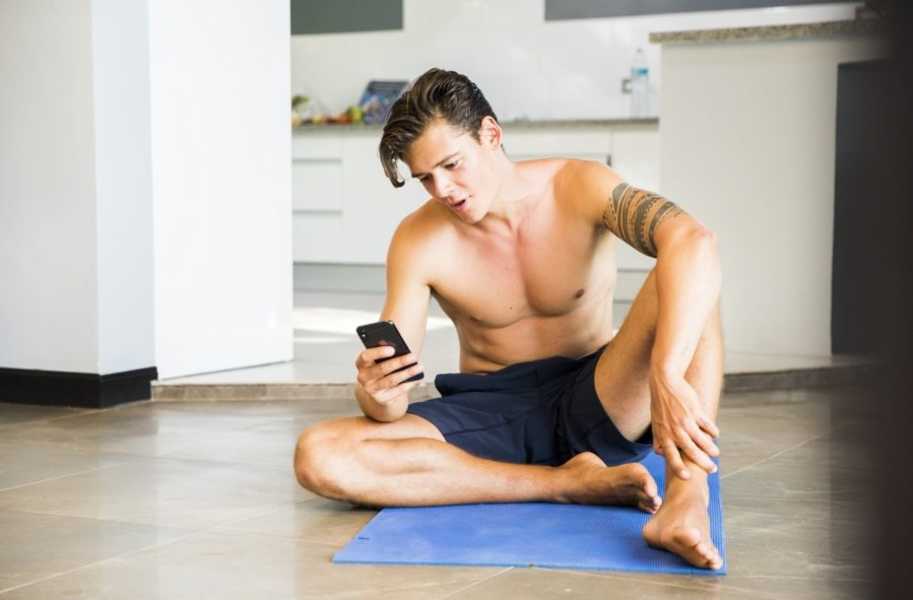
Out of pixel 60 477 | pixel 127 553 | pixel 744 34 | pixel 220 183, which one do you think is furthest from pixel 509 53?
pixel 127 553

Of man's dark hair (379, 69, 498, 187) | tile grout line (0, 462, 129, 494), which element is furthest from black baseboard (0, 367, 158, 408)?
man's dark hair (379, 69, 498, 187)

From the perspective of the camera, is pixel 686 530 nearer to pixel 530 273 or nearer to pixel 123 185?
pixel 530 273

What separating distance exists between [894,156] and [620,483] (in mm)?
2030

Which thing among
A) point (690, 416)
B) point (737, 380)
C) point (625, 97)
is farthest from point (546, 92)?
point (690, 416)

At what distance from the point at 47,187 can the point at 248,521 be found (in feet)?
6.23

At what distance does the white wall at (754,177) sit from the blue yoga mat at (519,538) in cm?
229

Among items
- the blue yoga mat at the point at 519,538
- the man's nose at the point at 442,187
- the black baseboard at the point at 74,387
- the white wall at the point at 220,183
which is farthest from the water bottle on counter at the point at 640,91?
the man's nose at the point at 442,187

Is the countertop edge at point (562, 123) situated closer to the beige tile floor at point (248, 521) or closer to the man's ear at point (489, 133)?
the beige tile floor at point (248, 521)

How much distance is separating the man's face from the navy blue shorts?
14.6 inches

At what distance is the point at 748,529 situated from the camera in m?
2.24

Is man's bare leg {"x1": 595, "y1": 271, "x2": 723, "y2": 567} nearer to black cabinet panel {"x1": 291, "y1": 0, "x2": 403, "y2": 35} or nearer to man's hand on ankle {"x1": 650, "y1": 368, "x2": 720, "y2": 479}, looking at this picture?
man's hand on ankle {"x1": 650, "y1": 368, "x2": 720, "y2": 479}

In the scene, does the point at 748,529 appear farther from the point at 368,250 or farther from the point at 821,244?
the point at 368,250

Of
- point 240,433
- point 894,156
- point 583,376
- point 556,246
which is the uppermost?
point 894,156

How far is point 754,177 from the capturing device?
4.61 meters
